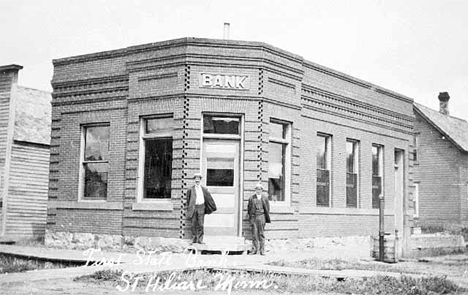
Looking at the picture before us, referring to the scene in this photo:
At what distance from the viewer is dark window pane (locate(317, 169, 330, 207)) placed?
19263mm

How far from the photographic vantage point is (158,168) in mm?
16484

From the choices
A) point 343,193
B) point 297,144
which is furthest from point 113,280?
point 343,193

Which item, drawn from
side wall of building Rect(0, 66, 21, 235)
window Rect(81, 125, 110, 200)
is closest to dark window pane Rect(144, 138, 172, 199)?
window Rect(81, 125, 110, 200)

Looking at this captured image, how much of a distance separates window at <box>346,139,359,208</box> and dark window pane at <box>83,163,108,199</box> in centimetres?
832

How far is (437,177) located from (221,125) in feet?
67.0

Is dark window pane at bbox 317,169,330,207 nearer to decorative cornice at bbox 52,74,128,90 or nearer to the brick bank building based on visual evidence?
the brick bank building

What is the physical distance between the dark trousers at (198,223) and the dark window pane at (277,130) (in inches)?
127

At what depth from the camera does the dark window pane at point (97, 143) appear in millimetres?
17844

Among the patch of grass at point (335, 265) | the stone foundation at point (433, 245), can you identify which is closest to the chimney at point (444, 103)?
the stone foundation at point (433, 245)

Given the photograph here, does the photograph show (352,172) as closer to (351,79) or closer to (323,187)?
(323,187)

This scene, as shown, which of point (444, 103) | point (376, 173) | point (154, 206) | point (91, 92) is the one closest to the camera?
point (154, 206)

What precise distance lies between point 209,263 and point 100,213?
586 cm

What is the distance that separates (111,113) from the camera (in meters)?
Answer: 17.6

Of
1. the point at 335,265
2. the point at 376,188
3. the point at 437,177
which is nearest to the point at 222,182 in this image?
the point at 335,265
